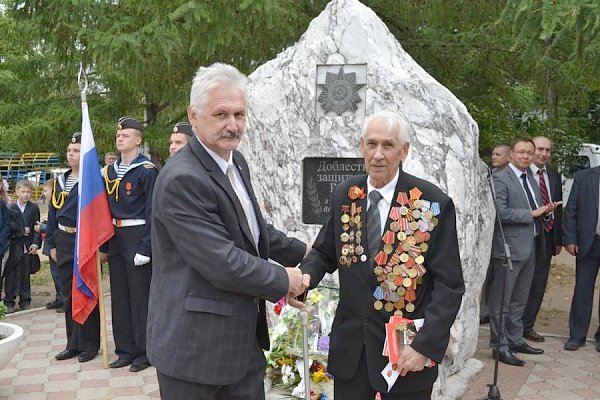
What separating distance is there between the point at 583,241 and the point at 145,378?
389 centimetres

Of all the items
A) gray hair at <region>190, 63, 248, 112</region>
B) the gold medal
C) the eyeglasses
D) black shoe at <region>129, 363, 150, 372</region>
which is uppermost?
gray hair at <region>190, 63, 248, 112</region>

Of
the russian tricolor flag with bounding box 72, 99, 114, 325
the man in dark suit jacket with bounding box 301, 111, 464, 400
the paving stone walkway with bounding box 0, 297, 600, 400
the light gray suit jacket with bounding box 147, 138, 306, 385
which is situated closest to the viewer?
the light gray suit jacket with bounding box 147, 138, 306, 385

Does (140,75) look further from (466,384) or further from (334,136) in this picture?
(466,384)

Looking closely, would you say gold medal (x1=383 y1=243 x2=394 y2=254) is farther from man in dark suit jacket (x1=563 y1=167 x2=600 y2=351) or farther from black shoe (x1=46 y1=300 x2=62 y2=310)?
black shoe (x1=46 y1=300 x2=62 y2=310)

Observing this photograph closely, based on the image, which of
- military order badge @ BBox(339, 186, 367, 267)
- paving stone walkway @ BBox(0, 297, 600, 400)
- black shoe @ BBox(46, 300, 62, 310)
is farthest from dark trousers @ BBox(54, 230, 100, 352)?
military order badge @ BBox(339, 186, 367, 267)

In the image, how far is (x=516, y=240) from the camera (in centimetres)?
550

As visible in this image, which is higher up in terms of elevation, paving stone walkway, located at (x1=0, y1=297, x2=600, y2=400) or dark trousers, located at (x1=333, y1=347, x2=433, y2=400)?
dark trousers, located at (x1=333, y1=347, x2=433, y2=400)

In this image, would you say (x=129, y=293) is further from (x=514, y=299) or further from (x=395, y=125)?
(x=395, y=125)

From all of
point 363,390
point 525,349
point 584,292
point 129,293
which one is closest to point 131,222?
point 129,293

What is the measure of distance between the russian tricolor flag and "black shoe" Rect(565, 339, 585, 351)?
4073 mm

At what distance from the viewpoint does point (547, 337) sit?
250 inches

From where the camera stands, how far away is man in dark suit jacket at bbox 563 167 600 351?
5789 mm

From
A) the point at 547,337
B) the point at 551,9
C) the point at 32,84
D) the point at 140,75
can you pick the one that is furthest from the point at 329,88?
the point at 32,84

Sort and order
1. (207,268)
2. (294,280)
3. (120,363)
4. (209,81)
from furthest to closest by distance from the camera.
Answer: (120,363) → (294,280) → (209,81) → (207,268)
